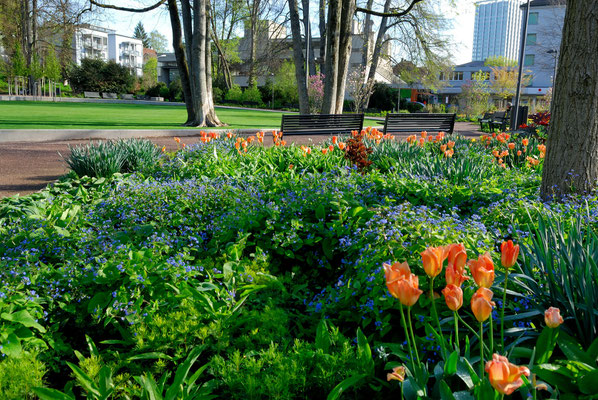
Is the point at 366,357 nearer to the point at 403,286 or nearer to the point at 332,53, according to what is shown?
the point at 403,286

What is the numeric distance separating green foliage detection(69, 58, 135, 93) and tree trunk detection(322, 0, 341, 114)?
161 feet

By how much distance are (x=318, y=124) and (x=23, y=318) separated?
873 cm

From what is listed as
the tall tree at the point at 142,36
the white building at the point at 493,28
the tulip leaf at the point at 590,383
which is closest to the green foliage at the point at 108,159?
the tulip leaf at the point at 590,383

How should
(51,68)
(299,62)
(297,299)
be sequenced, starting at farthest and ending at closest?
(51,68)
(299,62)
(297,299)

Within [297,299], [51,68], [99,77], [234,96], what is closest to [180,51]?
[297,299]

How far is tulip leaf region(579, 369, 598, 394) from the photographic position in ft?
5.32

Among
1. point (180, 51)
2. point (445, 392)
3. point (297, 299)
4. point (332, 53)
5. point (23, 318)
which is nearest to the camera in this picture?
point (445, 392)

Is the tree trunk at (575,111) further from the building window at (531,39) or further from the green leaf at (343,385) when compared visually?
the building window at (531,39)

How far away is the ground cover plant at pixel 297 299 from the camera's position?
175cm

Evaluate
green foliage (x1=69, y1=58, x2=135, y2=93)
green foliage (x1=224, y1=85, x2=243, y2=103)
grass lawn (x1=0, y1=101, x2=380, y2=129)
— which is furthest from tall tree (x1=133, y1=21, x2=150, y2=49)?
grass lawn (x1=0, y1=101, x2=380, y2=129)

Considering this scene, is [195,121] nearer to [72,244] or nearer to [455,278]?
[72,244]

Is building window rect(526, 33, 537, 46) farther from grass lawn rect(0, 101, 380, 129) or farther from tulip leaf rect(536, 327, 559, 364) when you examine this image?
tulip leaf rect(536, 327, 559, 364)

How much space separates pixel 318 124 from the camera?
34.3 feet

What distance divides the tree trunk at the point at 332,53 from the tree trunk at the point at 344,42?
29 cm
